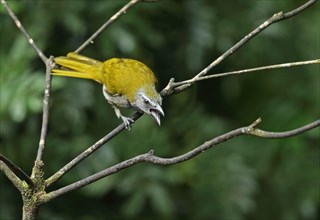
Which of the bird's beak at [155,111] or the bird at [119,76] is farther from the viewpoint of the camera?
the bird at [119,76]

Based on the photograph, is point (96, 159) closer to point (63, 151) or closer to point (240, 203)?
point (63, 151)

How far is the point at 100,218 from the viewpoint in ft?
15.8

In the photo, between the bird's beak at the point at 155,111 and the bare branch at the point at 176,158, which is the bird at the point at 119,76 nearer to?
the bird's beak at the point at 155,111

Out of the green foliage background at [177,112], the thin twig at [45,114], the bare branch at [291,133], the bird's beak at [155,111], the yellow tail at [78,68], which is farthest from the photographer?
the green foliage background at [177,112]

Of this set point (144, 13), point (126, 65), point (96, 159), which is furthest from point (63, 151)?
point (126, 65)

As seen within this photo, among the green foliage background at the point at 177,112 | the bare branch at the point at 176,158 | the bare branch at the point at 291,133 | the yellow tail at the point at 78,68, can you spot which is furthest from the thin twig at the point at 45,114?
the green foliage background at the point at 177,112

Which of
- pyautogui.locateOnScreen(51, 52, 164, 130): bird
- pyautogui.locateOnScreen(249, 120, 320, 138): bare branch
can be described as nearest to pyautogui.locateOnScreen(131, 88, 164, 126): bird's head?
pyautogui.locateOnScreen(51, 52, 164, 130): bird

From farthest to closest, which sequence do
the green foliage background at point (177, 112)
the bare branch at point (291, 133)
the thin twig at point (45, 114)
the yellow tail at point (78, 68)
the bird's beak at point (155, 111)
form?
the green foliage background at point (177, 112), the yellow tail at point (78, 68), the bird's beak at point (155, 111), the thin twig at point (45, 114), the bare branch at point (291, 133)

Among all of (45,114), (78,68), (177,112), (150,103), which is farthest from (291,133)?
Answer: (177,112)

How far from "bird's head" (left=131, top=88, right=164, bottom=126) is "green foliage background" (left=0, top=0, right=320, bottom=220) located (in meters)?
0.98

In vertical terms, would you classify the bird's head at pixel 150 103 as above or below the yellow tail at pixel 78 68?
below

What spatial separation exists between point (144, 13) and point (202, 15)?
1.32 ft

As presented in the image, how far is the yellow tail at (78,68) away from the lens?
2.88 meters

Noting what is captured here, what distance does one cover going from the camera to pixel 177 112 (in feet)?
17.1
